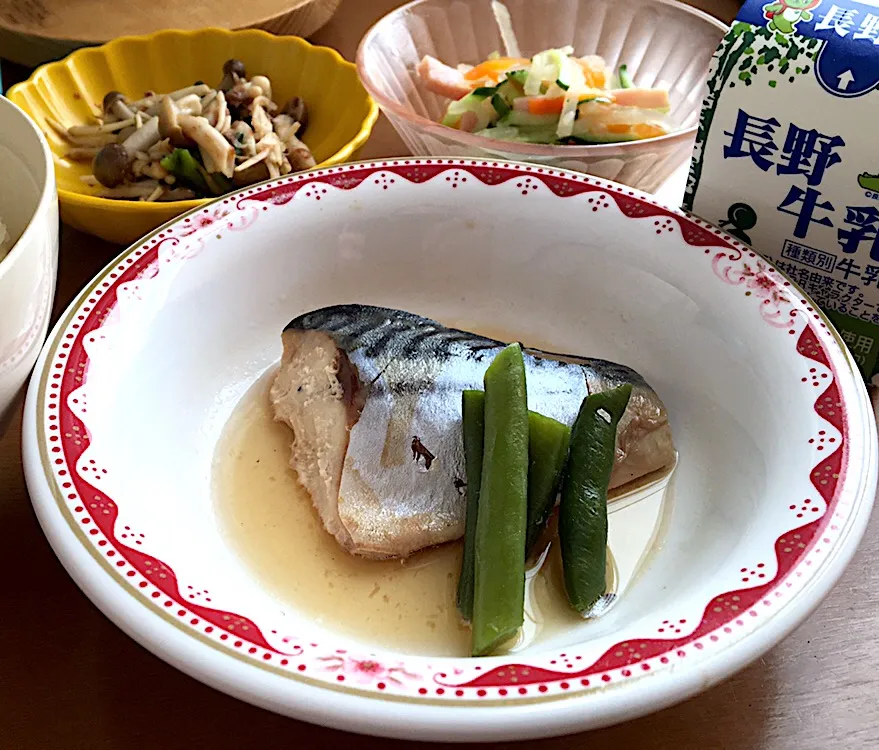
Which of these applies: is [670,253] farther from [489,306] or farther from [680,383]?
[489,306]

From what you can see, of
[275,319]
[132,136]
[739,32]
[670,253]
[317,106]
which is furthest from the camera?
[317,106]

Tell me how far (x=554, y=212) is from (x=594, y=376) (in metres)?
0.25

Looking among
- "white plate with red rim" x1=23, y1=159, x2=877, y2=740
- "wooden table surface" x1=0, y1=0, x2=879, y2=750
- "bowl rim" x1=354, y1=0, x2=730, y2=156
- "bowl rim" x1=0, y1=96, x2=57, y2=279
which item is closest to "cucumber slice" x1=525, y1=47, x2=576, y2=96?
"bowl rim" x1=354, y1=0, x2=730, y2=156

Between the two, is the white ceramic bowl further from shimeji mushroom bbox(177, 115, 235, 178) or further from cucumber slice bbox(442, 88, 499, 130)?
cucumber slice bbox(442, 88, 499, 130)

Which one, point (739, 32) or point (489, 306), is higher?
point (739, 32)

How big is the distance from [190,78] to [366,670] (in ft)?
4.25

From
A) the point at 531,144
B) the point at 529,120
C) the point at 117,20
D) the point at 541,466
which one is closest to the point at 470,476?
the point at 541,466

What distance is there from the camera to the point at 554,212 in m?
1.09

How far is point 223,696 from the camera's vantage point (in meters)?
0.74

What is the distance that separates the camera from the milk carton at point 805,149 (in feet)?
2.87

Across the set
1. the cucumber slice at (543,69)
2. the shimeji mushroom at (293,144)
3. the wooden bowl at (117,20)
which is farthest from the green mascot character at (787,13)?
the wooden bowl at (117,20)

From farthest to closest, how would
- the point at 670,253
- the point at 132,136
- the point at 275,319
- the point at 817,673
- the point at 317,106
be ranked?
the point at 317,106 → the point at 132,136 → the point at 275,319 → the point at 670,253 → the point at 817,673

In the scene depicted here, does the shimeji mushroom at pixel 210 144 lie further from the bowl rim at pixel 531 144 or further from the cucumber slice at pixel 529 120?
the cucumber slice at pixel 529 120

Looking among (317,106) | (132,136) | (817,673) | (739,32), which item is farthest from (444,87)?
(817,673)
